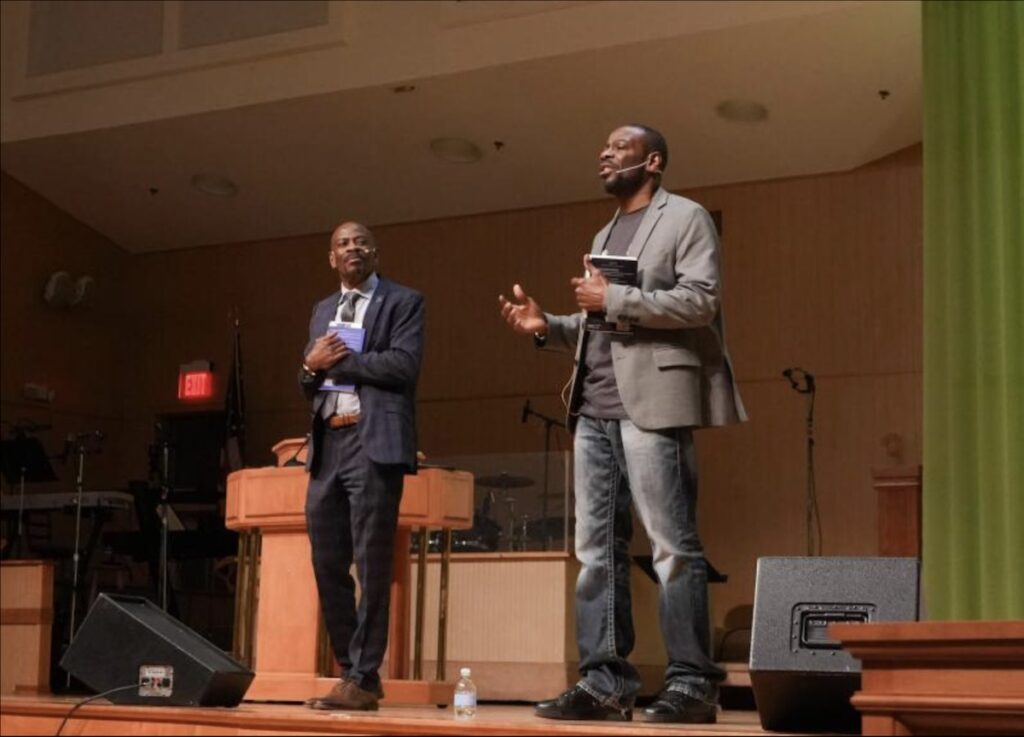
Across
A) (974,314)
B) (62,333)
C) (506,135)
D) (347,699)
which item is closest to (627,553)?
(347,699)

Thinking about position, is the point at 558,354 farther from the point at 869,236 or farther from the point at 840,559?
the point at 840,559

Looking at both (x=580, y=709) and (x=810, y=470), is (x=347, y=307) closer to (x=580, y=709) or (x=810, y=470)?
(x=580, y=709)

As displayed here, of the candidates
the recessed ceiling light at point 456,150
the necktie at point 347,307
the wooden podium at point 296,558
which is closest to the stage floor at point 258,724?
the necktie at point 347,307

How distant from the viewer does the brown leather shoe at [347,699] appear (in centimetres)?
364

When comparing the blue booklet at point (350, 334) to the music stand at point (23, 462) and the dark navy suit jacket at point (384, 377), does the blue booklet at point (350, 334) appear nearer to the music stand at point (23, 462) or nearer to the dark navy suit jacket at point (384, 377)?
the dark navy suit jacket at point (384, 377)

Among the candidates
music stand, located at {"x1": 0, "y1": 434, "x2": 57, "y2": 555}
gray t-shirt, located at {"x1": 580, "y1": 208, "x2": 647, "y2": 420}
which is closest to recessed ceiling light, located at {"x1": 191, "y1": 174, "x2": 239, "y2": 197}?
music stand, located at {"x1": 0, "y1": 434, "x2": 57, "y2": 555}

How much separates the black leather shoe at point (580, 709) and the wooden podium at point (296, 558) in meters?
1.64

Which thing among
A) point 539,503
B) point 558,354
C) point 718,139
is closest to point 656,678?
point 539,503

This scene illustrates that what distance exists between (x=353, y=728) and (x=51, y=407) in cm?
817

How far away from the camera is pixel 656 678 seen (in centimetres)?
754

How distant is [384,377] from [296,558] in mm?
1311

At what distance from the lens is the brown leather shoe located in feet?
12.0

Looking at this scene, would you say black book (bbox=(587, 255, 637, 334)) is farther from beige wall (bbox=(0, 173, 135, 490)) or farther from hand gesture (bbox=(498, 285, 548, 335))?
beige wall (bbox=(0, 173, 135, 490))

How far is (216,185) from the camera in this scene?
10000 mm
